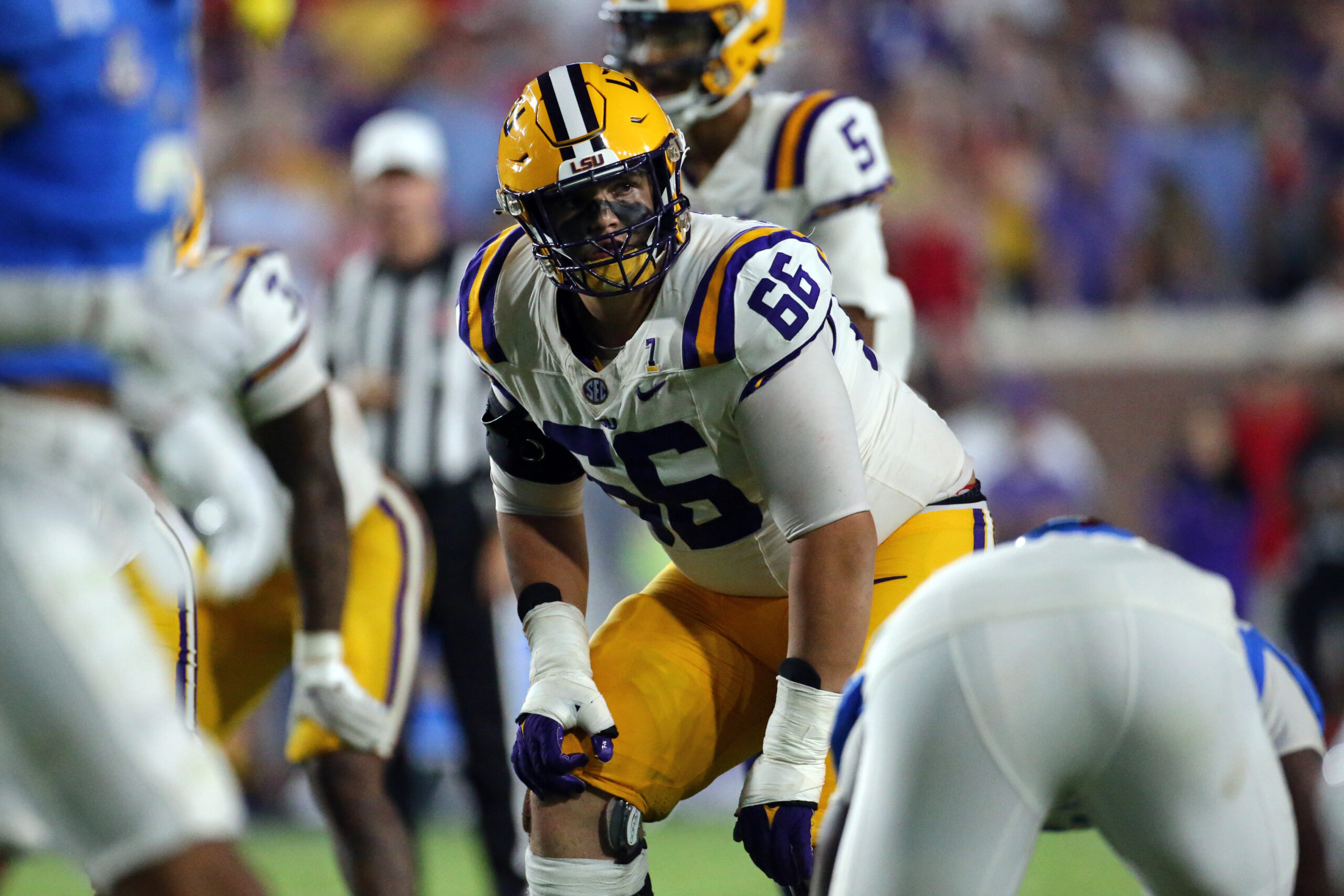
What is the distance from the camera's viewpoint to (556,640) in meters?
2.85

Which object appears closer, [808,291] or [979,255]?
[808,291]

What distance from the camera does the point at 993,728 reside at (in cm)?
196

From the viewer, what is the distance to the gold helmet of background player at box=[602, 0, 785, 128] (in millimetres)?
3574

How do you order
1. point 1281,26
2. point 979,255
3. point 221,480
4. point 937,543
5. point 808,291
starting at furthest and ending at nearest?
point 1281,26 → point 979,255 → point 221,480 → point 937,543 → point 808,291

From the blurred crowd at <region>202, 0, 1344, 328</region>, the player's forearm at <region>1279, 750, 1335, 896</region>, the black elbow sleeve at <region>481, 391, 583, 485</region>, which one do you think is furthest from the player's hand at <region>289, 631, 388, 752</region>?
the blurred crowd at <region>202, 0, 1344, 328</region>

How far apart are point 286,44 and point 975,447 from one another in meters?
4.36

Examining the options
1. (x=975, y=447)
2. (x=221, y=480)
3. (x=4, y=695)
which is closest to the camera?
(x=4, y=695)

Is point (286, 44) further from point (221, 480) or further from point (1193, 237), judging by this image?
point (221, 480)

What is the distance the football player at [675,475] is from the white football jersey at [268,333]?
593 mm

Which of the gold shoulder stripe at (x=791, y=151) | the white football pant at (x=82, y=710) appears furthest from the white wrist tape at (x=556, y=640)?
the gold shoulder stripe at (x=791, y=151)

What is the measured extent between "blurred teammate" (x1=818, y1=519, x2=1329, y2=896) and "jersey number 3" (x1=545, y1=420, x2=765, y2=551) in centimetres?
72

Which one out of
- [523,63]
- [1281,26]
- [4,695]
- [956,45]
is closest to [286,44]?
[523,63]

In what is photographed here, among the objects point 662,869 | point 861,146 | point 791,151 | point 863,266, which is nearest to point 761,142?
point 791,151

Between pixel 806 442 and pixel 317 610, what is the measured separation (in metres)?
1.31
